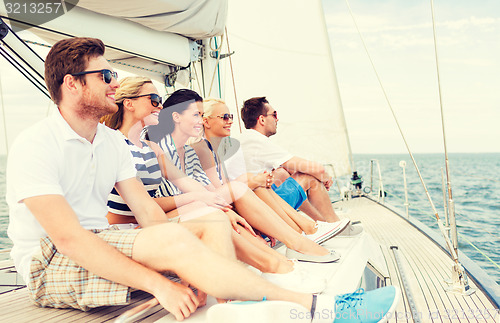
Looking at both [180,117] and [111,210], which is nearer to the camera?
[111,210]

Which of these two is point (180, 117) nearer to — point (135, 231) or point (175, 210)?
point (175, 210)

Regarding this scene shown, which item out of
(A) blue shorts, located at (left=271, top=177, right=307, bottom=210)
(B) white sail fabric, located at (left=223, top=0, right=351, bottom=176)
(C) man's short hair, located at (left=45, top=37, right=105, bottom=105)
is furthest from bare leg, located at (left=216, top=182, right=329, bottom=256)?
(B) white sail fabric, located at (left=223, top=0, right=351, bottom=176)

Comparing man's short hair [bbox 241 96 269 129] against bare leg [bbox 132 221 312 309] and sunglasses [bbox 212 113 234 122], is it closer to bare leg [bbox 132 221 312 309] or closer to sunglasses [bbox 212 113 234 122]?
sunglasses [bbox 212 113 234 122]

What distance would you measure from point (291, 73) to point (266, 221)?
9.81 ft

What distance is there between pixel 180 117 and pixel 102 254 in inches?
42.7

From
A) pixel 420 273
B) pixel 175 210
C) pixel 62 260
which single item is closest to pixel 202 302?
pixel 62 260

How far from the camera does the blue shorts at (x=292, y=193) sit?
239 cm

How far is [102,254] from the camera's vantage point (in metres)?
1.06

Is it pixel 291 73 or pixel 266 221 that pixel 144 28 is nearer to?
pixel 266 221

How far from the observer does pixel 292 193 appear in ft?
7.84

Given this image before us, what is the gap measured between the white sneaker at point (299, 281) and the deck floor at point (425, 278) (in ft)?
1.23

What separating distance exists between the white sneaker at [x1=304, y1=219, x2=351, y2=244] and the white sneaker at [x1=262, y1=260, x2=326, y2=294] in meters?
0.58

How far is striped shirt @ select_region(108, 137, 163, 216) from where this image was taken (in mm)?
1600

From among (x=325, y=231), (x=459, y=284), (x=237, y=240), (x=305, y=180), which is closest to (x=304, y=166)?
(x=305, y=180)
